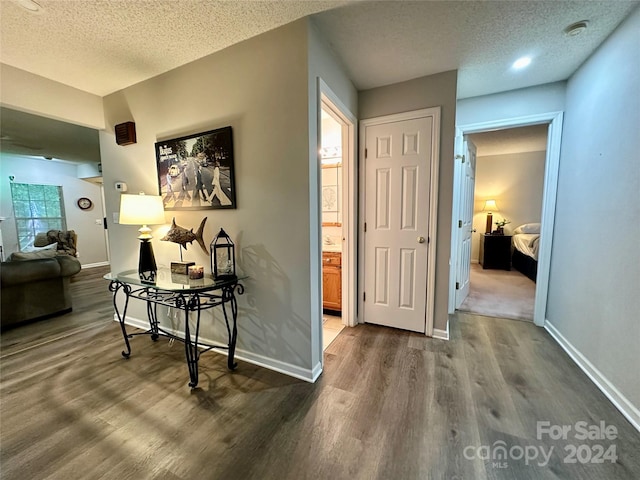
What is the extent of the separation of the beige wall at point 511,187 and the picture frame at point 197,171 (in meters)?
5.87

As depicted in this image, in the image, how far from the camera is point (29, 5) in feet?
4.91

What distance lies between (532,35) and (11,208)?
8614mm

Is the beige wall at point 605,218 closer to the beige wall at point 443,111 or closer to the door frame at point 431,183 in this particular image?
the beige wall at point 443,111

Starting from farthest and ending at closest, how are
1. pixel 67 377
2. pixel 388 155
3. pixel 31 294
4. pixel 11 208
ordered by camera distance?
pixel 11 208, pixel 31 294, pixel 388 155, pixel 67 377

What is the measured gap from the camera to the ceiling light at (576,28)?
166cm

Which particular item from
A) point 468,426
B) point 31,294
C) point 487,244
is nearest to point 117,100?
point 31,294

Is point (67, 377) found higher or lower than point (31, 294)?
lower

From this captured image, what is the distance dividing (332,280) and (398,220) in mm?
992

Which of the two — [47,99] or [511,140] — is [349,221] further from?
[511,140]

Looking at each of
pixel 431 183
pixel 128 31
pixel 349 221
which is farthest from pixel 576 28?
pixel 128 31

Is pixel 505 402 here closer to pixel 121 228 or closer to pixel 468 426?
pixel 468 426

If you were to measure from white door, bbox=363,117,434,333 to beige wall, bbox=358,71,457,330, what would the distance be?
0.37ft

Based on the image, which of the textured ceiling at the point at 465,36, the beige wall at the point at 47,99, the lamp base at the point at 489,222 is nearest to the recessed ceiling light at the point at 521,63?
the textured ceiling at the point at 465,36

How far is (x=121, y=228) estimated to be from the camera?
269cm
